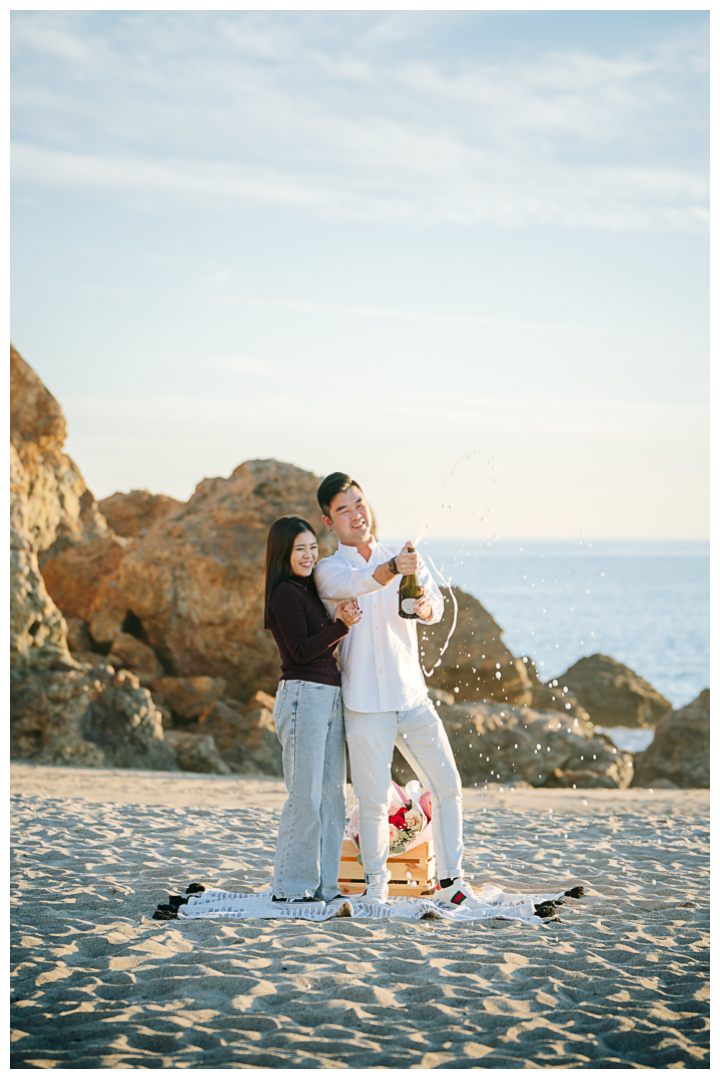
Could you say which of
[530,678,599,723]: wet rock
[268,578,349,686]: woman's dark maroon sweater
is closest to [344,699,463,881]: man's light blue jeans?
[268,578,349,686]: woman's dark maroon sweater

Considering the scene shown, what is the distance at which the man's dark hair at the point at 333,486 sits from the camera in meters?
4.81

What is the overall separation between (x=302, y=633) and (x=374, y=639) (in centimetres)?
37

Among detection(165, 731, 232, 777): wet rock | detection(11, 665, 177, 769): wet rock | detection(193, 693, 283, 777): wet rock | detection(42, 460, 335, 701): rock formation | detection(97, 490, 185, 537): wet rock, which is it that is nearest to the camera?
detection(11, 665, 177, 769): wet rock

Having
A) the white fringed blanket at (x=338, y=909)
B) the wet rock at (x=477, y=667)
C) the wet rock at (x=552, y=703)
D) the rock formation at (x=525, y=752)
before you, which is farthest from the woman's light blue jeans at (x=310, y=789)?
the wet rock at (x=552, y=703)

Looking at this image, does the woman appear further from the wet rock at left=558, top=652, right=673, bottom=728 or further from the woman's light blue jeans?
the wet rock at left=558, top=652, right=673, bottom=728

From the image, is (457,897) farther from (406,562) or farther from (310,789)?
(406,562)

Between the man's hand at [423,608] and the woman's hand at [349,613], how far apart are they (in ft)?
0.96

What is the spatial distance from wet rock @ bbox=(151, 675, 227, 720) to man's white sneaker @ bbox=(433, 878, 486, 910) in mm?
9121

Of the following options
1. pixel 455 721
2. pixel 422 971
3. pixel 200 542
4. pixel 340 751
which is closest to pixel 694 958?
pixel 422 971

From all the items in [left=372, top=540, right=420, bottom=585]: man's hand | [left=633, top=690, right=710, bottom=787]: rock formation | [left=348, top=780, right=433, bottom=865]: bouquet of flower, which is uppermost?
[left=372, top=540, right=420, bottom=585]: man's hand

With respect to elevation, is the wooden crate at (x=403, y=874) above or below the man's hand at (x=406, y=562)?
below

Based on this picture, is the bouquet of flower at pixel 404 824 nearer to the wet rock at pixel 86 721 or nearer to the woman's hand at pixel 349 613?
the woman's hand at pixel 349 613

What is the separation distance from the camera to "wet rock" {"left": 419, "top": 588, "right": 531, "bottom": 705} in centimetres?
1582

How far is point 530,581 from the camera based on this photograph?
9231cm
